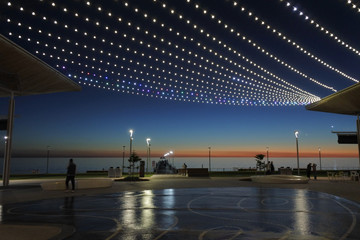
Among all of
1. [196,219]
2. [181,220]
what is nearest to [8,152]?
[181,220]

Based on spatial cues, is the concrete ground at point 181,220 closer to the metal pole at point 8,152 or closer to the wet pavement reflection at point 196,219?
the wet pavement reflection at point 196,219

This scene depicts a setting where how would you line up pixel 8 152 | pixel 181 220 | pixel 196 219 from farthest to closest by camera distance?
pixel 8 152, pixel 196 219, pixel 181 220

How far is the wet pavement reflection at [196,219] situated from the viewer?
22.3 ft

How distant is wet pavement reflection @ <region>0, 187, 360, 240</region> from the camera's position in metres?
6.80

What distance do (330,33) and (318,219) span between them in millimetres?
10219

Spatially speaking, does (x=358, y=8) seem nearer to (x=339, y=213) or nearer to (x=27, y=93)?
(x=339, y=213)

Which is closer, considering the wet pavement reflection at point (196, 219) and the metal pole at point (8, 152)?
the wet pavement reflection at point (196, 219)

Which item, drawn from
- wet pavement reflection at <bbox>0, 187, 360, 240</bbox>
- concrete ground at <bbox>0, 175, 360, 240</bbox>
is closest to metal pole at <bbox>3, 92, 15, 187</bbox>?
concrete ground at <bbox>0, 175, 360, 240</bbox>

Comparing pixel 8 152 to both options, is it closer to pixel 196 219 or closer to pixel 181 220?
pixel 181 220

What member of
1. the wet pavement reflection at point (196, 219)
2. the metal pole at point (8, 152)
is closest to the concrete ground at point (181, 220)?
the wet pavement reflection at point (196, 219)

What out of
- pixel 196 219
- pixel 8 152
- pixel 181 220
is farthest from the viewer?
pixel 8 152

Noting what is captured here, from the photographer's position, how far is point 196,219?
8594mm

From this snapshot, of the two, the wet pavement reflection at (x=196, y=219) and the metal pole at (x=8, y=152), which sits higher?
the metal pole at (x=8, y=152)

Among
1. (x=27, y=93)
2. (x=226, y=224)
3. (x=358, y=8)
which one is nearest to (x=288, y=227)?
(x=226, y=224)
